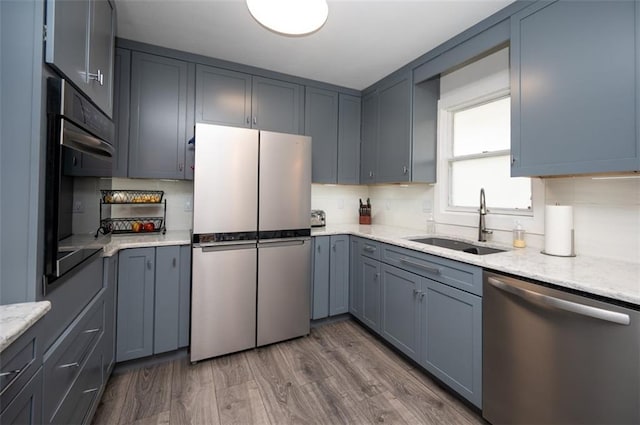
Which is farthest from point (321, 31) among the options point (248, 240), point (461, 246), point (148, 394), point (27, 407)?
point (148, 394)

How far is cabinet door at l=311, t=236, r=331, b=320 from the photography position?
104 inches

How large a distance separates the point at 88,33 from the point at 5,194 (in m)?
0.83

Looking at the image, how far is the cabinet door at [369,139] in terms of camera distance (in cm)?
301

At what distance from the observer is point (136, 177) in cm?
227

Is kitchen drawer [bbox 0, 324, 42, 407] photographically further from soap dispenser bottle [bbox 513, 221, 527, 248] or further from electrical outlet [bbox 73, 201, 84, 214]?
soap dispenser bottle [bbox 513, 221, 527, 248]

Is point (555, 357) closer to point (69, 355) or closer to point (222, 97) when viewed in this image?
point (69, 355)

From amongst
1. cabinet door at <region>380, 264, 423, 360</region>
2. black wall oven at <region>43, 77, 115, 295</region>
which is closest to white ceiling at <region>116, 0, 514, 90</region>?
black wall oven at <region>43, 77, 115, 295</region>

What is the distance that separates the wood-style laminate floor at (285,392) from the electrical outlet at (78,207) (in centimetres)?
120

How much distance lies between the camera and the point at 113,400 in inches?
65.4

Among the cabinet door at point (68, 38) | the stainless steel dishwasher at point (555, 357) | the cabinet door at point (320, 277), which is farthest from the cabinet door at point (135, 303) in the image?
the stainless steel dishwasher at point (555, 357)

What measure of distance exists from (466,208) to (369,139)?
127 centimetres

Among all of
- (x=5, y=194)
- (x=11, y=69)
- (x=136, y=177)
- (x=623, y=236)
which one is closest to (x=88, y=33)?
(x=11, y=69)

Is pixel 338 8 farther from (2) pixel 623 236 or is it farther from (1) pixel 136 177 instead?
(2) pixel 623 236

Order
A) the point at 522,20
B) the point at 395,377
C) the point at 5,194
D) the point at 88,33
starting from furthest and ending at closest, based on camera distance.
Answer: the point at 395,377
the point at 522,20
the point at 88,33
the point at 5,194
